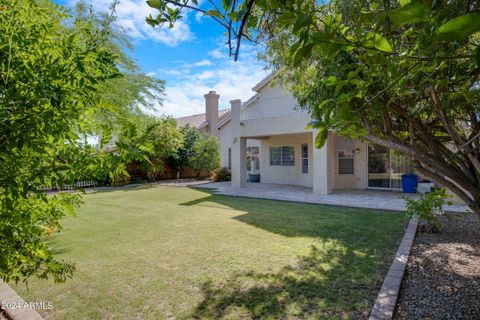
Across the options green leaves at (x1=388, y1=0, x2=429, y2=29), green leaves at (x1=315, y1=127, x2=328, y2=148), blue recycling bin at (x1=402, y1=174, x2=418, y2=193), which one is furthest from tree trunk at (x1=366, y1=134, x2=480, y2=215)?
blue recycling bin at (x1=402, y1=174, x2=418, y2=193)

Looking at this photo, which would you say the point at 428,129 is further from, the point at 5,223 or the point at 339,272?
the point at 5,223

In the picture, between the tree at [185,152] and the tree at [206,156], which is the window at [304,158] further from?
the tree at [185,152]

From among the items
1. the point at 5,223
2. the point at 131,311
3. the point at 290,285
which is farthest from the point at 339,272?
the point at 5,223

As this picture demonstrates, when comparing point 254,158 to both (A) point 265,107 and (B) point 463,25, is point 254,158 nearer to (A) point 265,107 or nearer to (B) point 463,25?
(A) point 265,107

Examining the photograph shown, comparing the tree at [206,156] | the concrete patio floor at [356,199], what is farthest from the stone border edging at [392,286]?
the tree at [206,156]

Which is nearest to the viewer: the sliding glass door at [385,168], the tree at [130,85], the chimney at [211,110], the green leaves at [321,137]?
the green leaves at [321,137]

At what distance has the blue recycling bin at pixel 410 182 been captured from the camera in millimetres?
14180

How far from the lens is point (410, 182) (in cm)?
1423

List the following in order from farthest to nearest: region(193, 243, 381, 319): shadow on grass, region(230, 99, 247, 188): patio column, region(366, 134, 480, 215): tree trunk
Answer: region(230, 99, 247, 188): patio column, region(193, 243, 381, 319): shadow on grass, region(366, 134, 480, 215): tree trunk

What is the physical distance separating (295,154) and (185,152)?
10219mm

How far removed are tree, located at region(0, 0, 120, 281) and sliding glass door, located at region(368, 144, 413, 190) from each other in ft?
50.1

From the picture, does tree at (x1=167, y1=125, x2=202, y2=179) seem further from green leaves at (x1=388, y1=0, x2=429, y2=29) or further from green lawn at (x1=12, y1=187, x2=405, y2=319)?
green leaves at (x1=388, y1=0, x2=429, y2=29)

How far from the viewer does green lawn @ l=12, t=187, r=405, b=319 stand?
385cm

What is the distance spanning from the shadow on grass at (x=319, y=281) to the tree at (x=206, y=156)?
55.1 feet
